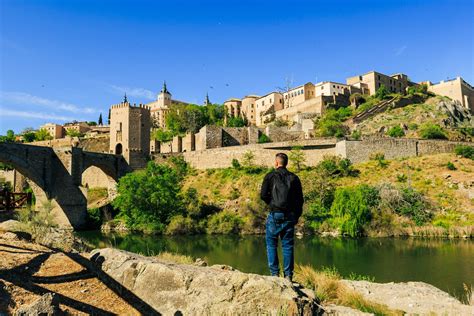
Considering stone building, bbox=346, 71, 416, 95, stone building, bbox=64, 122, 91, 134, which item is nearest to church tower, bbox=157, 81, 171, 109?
stone building, bbox=64, 122, 91, 134

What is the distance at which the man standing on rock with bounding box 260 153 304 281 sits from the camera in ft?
17.5

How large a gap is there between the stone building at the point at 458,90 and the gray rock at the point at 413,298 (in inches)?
2852

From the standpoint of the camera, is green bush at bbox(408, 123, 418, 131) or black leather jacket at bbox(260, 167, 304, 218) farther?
green bush at bbox(408, 123, 418, 131)

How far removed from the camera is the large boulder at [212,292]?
417 centimetres

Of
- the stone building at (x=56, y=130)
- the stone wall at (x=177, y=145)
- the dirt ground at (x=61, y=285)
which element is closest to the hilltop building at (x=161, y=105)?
the stone building at (x=56, y=130)

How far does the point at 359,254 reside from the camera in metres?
20.2

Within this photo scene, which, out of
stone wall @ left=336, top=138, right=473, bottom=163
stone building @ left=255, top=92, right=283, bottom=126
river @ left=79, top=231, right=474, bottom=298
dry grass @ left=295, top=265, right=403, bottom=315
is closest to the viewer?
dry grass @ left=295, top=265, right=403, bottom=315

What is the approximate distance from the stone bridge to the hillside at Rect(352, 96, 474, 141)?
32.9 metres

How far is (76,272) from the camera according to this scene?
17.8 feet

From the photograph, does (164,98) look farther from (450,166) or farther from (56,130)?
(450,166)

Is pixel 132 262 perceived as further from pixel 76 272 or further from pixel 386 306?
pixel 386 306

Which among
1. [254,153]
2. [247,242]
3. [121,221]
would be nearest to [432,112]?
[254,153]

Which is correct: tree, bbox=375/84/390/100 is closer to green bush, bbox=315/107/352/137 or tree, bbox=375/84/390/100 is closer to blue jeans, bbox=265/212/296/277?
green bush, bbox=315/107/352/137

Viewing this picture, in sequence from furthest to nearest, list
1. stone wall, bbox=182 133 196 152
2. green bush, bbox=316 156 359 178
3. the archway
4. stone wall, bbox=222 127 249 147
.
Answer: stone wall, bbox=182 133 196 152 < stone wall, bbox=222 127 249 147 < the archway < green bush, bbox=316 156 359 178
